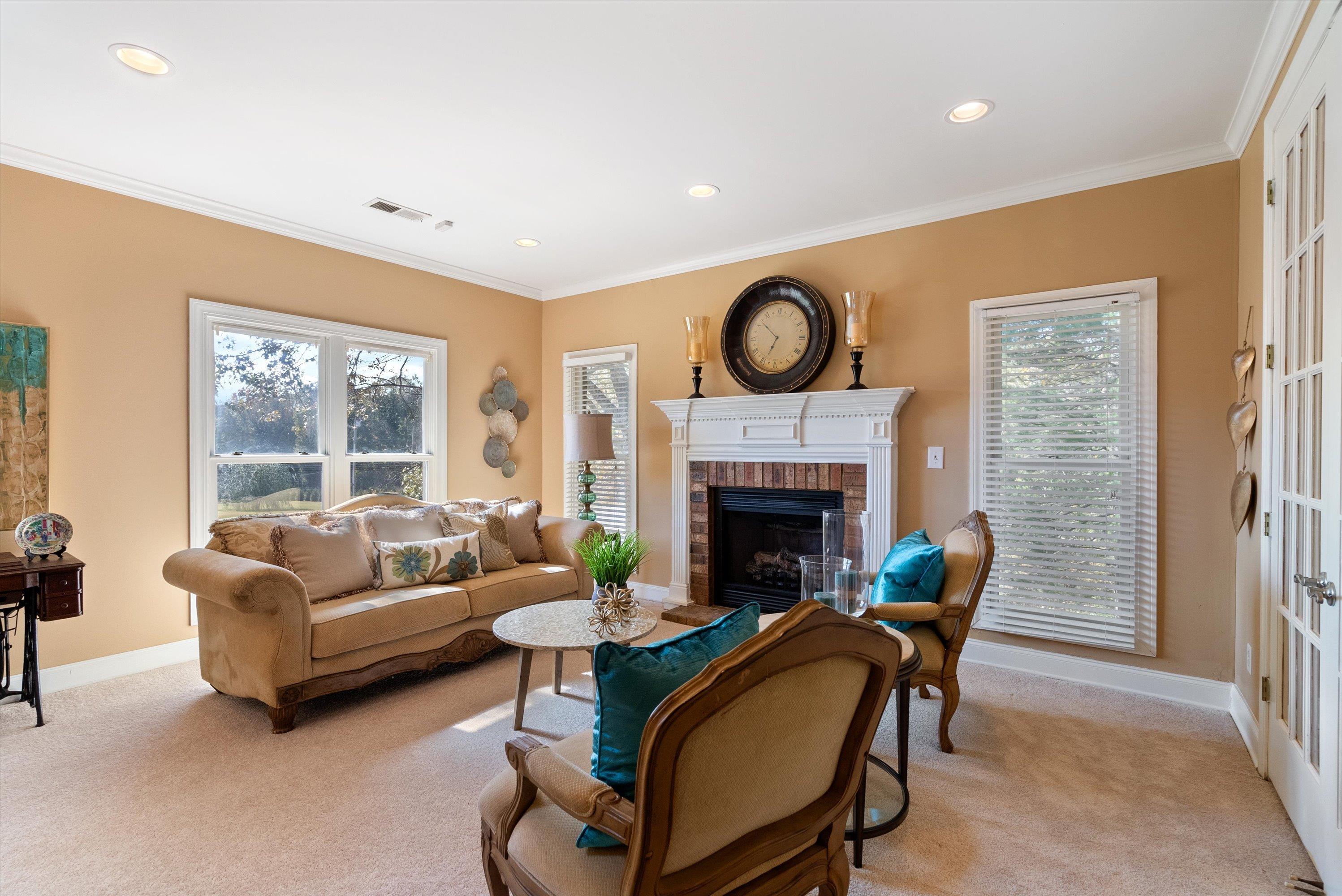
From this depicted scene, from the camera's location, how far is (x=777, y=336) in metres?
4.54

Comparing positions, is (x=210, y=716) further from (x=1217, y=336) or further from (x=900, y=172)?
(x=1217, y=336)

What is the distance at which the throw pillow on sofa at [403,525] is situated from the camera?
379cm

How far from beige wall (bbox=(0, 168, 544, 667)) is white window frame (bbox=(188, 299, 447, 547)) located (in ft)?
0.21

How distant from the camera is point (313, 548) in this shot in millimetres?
3346

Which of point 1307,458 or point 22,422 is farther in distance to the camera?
point 22,422

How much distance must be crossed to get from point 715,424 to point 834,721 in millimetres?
3568

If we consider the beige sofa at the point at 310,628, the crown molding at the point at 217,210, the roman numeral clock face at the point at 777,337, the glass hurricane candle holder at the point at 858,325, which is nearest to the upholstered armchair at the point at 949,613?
the glass hurricane candle holder at the point at 858,325

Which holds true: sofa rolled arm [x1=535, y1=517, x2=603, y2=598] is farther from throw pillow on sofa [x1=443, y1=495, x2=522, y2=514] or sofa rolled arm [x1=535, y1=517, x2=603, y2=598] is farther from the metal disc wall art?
the metal disc wall art

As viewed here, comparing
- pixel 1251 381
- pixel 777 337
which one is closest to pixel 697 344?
pixel 777 337

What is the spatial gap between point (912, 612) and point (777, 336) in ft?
8.08

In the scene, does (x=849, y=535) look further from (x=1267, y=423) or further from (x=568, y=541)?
(x=1267, y=423)

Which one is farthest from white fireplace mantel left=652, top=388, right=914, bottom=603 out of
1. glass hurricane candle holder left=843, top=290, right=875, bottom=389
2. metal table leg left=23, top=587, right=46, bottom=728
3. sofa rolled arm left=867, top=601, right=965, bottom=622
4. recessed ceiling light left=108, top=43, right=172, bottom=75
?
metal table leg left=23, top=587, right=46, bottom=728

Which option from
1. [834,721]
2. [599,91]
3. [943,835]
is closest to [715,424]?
[599,91]

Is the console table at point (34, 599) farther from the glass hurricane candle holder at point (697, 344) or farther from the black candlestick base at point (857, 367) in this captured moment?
the black candlestick base at point (857, 367)
